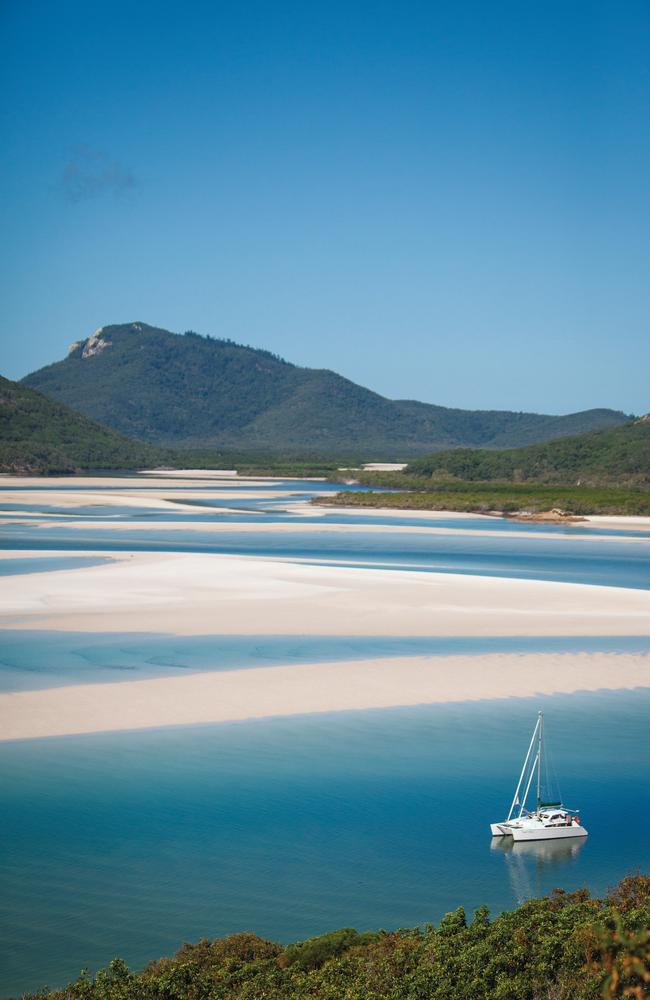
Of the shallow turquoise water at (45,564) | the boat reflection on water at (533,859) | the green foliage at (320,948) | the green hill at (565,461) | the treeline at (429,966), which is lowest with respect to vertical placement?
the boat reflection on water at (533,859)

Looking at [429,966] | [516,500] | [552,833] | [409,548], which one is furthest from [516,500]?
[429,966]

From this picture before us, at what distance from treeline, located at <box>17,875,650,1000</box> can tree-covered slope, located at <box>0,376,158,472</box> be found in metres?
107

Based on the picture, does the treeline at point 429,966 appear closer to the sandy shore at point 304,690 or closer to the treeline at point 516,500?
the sandy shore at point 304,690

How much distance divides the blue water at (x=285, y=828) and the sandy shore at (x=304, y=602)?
8.10m

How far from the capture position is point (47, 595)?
31.1m

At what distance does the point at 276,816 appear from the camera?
48.6 ft

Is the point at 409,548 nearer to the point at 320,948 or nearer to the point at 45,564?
the point at 45,564

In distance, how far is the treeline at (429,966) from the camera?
9039mm

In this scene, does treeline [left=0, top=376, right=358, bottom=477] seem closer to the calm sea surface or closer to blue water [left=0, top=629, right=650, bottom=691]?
blue water [left=0, top=629, right=650, bottom=691]

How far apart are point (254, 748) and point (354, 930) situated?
6.76 metres

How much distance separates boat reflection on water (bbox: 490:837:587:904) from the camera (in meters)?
12.9

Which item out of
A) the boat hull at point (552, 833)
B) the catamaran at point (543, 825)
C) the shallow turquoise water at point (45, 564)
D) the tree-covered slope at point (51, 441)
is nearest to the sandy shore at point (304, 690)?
the catamaran at point (543, 825)

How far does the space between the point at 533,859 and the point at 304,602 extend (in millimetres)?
17143

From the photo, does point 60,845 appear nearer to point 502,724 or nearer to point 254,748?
point 254,748
